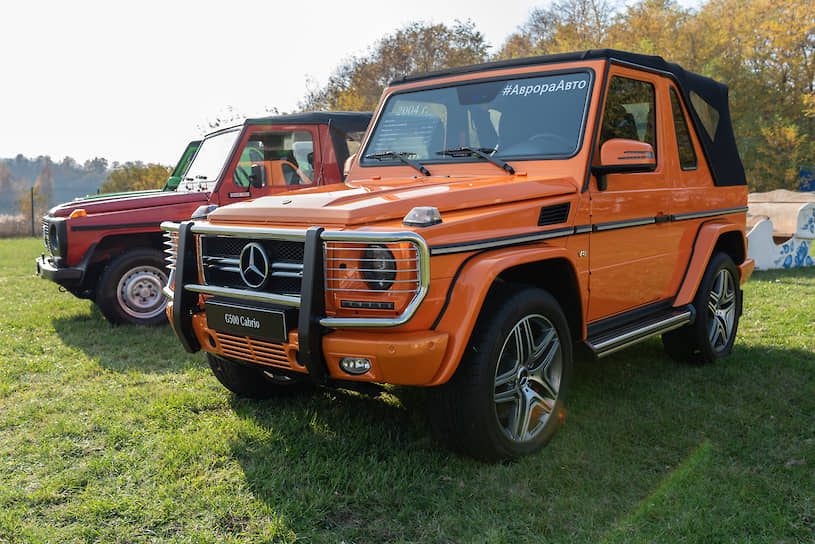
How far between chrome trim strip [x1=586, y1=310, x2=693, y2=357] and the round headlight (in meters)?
1.53

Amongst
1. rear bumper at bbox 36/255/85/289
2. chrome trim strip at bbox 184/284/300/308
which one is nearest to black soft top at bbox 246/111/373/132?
rear bumper at bbox 36/255/85/289

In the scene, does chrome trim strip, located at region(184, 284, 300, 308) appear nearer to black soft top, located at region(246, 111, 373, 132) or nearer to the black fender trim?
the black fender trim

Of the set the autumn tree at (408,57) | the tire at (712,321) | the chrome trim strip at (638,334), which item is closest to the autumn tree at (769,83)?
the autumn tree at (408,57)

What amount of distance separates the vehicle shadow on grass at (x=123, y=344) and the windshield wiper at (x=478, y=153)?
9.66 feet

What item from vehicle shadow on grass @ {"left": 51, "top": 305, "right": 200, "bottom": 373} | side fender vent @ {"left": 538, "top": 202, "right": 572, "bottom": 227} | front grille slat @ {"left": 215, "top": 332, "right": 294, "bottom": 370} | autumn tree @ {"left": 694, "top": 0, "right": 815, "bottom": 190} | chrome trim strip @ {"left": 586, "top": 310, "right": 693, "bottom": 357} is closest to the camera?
front grille slat @ {"left": 215, "top": 332, "right": 294, "bottom": 370}

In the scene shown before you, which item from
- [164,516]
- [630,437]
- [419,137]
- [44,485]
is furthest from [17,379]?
[630,437]

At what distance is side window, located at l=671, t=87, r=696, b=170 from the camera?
496cm

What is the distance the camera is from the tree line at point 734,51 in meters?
28.1

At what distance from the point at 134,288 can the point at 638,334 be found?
535cm

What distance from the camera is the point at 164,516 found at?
3.06 m

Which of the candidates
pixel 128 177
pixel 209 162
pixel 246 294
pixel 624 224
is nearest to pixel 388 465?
pixel 246 294

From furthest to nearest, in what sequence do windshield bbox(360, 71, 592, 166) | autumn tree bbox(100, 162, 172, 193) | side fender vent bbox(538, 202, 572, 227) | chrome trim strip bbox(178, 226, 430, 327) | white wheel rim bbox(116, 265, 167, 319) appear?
autumn tree bbox(100, 162, 172, 193)
white wheel rim bbox(116, 265, 167, 319)
windshield bbox(360, 71, 592, 166)
side fender vent bbox(538, 202, 572, 227)
chrome trim strip bbox(178, 226, 430, 327)

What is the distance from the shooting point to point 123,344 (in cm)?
640

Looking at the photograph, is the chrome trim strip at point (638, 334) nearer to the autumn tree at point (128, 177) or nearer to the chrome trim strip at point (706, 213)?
the chrome trim strip at point (706, 213)
